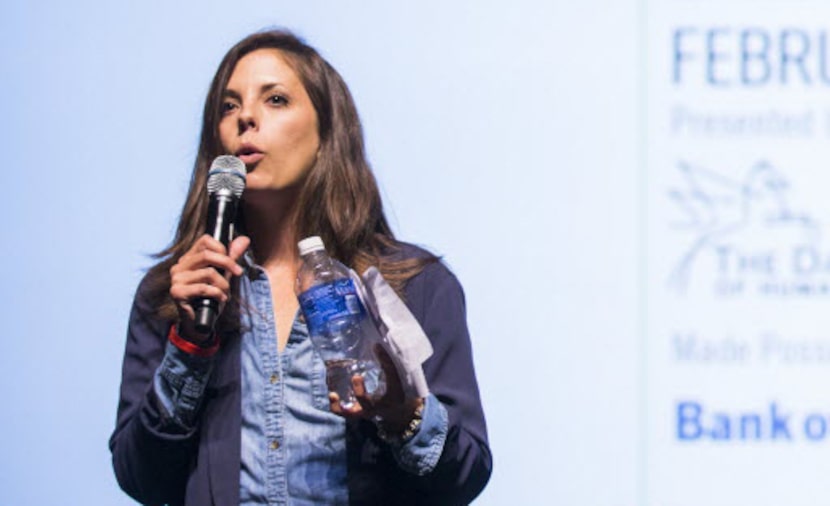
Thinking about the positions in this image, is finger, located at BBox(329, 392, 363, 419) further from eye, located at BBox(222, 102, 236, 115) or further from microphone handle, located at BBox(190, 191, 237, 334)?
eye, located at BBox(222, 102, 236, 115)

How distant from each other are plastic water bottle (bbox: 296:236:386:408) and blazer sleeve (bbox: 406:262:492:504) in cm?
14

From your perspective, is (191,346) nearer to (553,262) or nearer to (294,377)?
(294,377)

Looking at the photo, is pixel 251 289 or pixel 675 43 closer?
pixel 251 289

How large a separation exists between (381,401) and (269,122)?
1.67 feet

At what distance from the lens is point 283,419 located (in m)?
1.72

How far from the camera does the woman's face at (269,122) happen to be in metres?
1.86

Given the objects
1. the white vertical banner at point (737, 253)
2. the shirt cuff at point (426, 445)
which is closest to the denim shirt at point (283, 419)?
the shirt cuff at point (426, 445)

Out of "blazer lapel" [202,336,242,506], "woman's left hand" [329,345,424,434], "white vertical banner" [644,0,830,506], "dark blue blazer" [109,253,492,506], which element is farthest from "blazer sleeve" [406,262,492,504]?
"white vertical banner" [644,0,830,506]

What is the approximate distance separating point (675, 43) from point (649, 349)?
592 mm

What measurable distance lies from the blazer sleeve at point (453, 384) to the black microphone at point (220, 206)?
0.90ft

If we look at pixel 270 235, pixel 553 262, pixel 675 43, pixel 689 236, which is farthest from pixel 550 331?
pixel 270 235

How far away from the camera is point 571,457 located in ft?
8.21

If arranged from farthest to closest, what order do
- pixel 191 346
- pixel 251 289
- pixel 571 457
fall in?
pixel 571 457 < pixel 251 289 < pixel 191 346

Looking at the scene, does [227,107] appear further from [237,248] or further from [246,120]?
[237,248]
